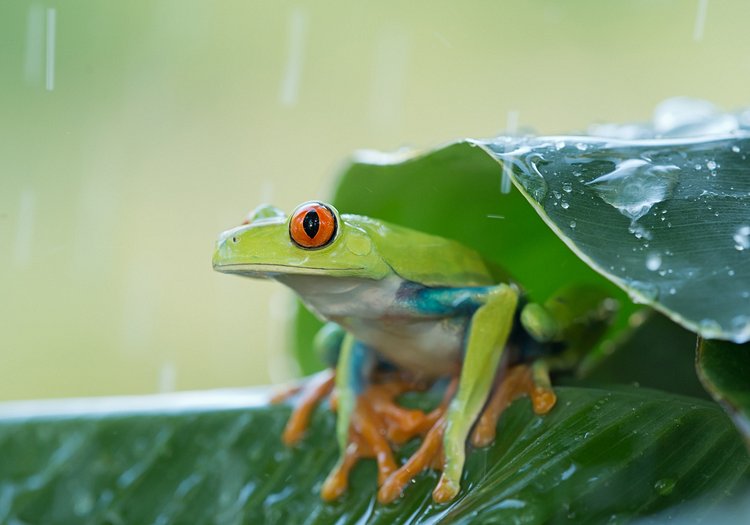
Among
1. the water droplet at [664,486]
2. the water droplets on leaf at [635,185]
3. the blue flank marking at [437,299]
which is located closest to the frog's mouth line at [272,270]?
the blue flank marking at [437,299]

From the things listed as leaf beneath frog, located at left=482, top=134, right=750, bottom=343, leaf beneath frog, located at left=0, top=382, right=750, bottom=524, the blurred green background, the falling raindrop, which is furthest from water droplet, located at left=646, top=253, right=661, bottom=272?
the falling raindrop

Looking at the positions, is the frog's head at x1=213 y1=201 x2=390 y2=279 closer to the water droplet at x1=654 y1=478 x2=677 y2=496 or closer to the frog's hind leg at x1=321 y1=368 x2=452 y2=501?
the frog's hind leg at x1=321 y1=368 x2=452 y2=501

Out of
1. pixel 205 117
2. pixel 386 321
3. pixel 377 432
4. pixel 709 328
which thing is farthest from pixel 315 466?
pixel 205 117

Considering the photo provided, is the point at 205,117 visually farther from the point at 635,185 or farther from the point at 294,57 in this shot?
the point at 635,185

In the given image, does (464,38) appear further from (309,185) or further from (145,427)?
(145,427)

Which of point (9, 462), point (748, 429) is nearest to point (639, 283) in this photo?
point (748, 429)

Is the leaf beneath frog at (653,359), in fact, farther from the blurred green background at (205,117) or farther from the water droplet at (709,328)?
the blurred green background at (205,117)
